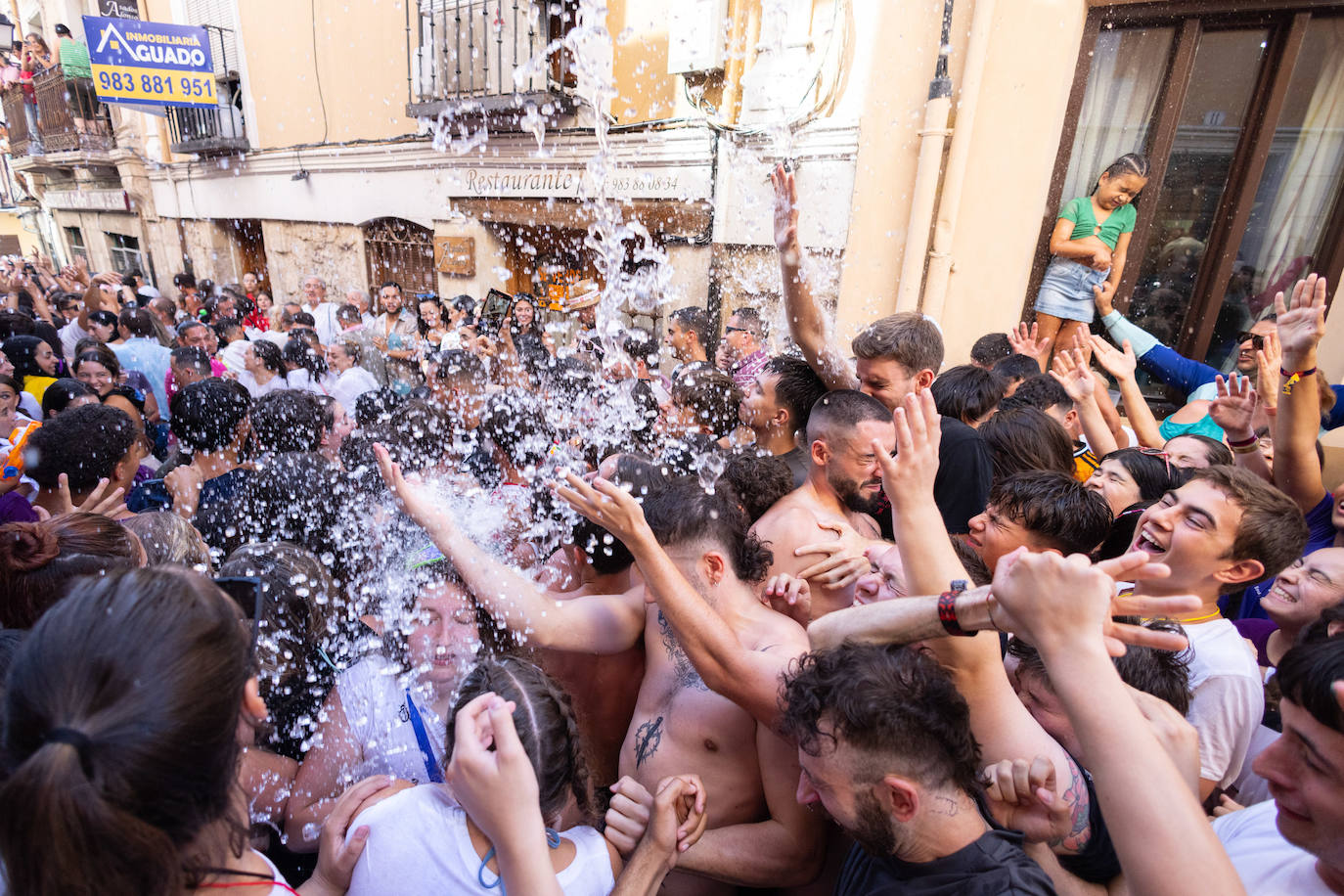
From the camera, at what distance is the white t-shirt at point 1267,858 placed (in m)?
1.13

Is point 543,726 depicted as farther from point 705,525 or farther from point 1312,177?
point 1312,177

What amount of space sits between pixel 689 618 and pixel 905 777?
61 cm

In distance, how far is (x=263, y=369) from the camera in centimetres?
538

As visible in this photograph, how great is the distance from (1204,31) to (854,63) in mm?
2409

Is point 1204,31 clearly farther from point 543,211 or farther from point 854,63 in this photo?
point 543,211

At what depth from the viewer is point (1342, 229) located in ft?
15.5

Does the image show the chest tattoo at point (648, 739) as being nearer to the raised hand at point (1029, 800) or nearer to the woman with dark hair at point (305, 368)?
the raised hand at point (1029, 800)

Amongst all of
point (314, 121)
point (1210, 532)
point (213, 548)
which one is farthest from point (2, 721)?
point (314, 121)

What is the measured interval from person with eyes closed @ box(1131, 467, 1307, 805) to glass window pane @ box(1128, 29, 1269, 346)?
401 cm

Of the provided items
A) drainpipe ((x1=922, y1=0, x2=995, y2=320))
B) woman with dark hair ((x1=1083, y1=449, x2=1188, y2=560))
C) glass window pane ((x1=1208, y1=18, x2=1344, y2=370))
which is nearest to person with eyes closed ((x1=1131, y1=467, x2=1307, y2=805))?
woman with dark hair ((x1=1083, y1=449, x2=1188, y2=560))

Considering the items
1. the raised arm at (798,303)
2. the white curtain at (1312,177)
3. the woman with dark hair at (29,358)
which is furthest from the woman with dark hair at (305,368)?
the white curtain at (1312,177)

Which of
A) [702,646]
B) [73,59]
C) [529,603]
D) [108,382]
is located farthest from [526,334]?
[73,59]

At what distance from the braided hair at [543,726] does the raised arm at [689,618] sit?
1.14ft

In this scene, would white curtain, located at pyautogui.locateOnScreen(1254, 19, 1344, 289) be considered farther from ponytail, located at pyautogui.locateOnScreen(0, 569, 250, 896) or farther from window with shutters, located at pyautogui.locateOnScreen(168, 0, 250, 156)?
window with shutters, located at pyautogui.locateOnScreen(168, 0, 250, 156)
